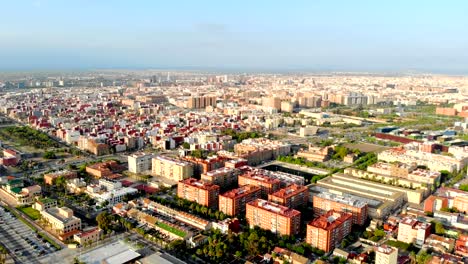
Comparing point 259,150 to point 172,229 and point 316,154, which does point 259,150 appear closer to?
point 316,154

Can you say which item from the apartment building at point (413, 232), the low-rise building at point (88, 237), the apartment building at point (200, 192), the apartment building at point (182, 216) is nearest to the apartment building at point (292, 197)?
the apartment building at point (200, 192)

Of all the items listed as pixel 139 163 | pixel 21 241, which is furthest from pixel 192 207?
pixel 139 163

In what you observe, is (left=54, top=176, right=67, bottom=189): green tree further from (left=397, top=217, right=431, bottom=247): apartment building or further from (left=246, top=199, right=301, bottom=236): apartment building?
(left=397, top=217, right=431, bottom=247): apartment building

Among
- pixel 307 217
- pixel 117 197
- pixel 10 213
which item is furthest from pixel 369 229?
pixel 10 213

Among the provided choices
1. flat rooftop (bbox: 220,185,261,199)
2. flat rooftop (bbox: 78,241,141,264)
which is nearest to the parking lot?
flat rooftop (bbox: 78,241,141,264)

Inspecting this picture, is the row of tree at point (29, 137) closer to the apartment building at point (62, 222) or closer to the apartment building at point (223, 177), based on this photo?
the apartment building at point (62, 222)

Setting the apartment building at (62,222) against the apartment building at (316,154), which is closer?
the apartment building at (62,222)

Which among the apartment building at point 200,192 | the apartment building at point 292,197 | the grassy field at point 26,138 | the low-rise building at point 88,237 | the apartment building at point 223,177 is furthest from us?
the grassy field at point 26,138

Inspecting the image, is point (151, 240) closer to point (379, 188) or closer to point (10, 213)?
point (10, 213)
